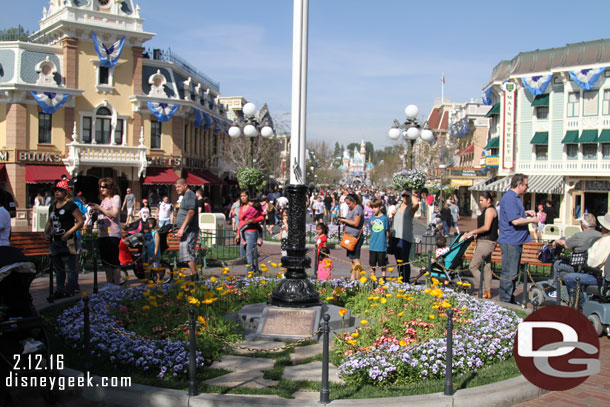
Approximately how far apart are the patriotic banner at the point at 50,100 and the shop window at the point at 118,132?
3306mm

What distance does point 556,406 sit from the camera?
18.5 feet

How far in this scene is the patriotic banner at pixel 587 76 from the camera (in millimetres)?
31375

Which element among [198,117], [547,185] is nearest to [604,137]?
[547,185]

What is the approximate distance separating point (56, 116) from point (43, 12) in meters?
6.72

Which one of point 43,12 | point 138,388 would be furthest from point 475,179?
point 138,388

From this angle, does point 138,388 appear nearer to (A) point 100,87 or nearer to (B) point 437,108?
(A) point 100,87

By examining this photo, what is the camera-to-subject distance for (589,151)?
3256 cm

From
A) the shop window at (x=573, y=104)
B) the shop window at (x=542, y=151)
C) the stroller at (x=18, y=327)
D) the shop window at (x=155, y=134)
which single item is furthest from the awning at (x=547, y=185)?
the stroller at (x=18, y=327)

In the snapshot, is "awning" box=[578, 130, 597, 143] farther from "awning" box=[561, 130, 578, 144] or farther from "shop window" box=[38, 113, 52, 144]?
"shop window" box=[38, 113, 52, 144]

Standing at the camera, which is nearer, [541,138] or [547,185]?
[547,185]

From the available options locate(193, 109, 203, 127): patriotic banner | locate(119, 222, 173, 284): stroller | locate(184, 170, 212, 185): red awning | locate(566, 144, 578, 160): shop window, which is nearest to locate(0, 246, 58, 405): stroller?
locate(119, 222, 173, 284): stroller

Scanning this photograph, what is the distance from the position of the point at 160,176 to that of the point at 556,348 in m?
31.6

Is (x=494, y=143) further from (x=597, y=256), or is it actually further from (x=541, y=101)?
(x=597, y=256)

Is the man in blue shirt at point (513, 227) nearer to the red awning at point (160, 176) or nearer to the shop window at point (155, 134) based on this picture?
the red awning at point (160, 176)
